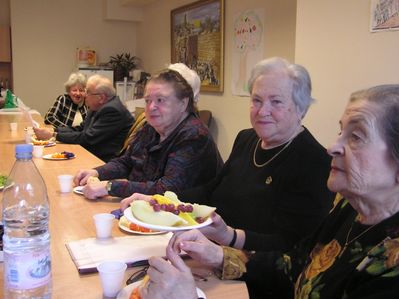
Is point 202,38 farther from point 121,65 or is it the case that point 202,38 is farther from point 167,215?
point 167,215

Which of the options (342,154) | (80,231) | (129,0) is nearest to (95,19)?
(129,0)

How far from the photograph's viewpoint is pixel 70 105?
4820 millimetres

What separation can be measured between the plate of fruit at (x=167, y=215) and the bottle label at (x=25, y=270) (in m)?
0.35

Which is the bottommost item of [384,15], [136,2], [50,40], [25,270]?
[25,270]

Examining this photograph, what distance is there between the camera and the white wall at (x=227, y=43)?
3.92 m

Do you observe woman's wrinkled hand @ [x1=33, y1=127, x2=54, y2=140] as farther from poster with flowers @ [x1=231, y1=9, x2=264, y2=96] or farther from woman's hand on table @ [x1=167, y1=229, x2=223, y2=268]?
woman's hand on table @ [x1=167, y1=229, x2=223, y2=268]

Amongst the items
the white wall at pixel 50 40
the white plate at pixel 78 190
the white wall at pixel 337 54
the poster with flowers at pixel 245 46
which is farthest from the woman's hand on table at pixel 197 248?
the white wall at pixel 50 40

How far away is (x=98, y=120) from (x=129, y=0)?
3.81 meters

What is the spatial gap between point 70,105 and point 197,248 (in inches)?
158

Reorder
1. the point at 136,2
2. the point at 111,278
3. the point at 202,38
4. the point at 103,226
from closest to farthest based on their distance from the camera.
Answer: the point at 111,278
the point at 103,226
the point at 202,38
the point at 136,2

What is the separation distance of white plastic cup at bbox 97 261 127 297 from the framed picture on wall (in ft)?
13.3

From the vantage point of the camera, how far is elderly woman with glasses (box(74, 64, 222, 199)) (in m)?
1.92

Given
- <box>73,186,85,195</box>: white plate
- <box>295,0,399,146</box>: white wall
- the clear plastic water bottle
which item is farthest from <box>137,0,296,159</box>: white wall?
the clear plastic water bottle

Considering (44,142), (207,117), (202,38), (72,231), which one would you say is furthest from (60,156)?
(202,38)
